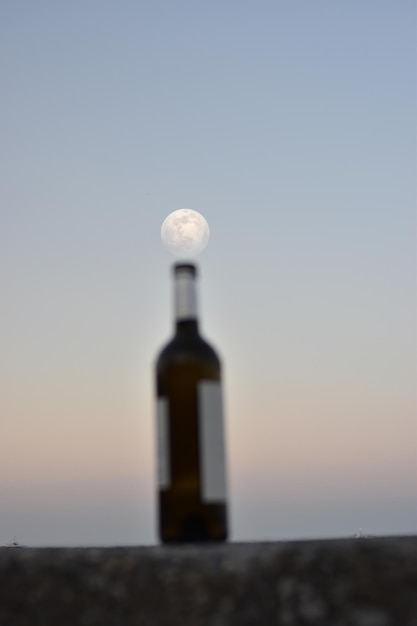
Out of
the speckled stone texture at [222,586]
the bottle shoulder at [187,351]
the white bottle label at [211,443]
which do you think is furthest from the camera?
the bottle shoulder at [187,351]

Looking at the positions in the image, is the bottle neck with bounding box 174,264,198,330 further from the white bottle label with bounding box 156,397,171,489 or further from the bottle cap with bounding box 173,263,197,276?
the white bottle label with bounding box 156,397,171,489

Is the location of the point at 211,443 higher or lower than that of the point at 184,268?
lower

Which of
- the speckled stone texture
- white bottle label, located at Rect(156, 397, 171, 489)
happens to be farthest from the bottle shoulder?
the speckled stone texture

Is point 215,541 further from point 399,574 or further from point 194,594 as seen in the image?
point 399,574

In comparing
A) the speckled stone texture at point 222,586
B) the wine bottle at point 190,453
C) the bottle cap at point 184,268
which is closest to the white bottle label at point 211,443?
the wine bottle at point 190,453

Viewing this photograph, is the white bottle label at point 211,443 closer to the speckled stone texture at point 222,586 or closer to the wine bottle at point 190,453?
the wine bottle at point 190,453

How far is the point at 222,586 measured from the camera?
1521 millimetres

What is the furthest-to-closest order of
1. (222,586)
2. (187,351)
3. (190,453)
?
(187,351) → (190,453) → (222,586)

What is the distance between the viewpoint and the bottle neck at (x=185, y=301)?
→ 1938 millimetres

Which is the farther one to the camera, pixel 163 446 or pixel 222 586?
pixel 163 446

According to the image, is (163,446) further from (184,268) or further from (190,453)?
(184,268)

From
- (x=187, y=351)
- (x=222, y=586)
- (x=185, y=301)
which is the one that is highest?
(x=185, y=301)

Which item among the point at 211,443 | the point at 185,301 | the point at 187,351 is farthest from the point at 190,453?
the point at 185,301

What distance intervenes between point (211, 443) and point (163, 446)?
0.11 m
